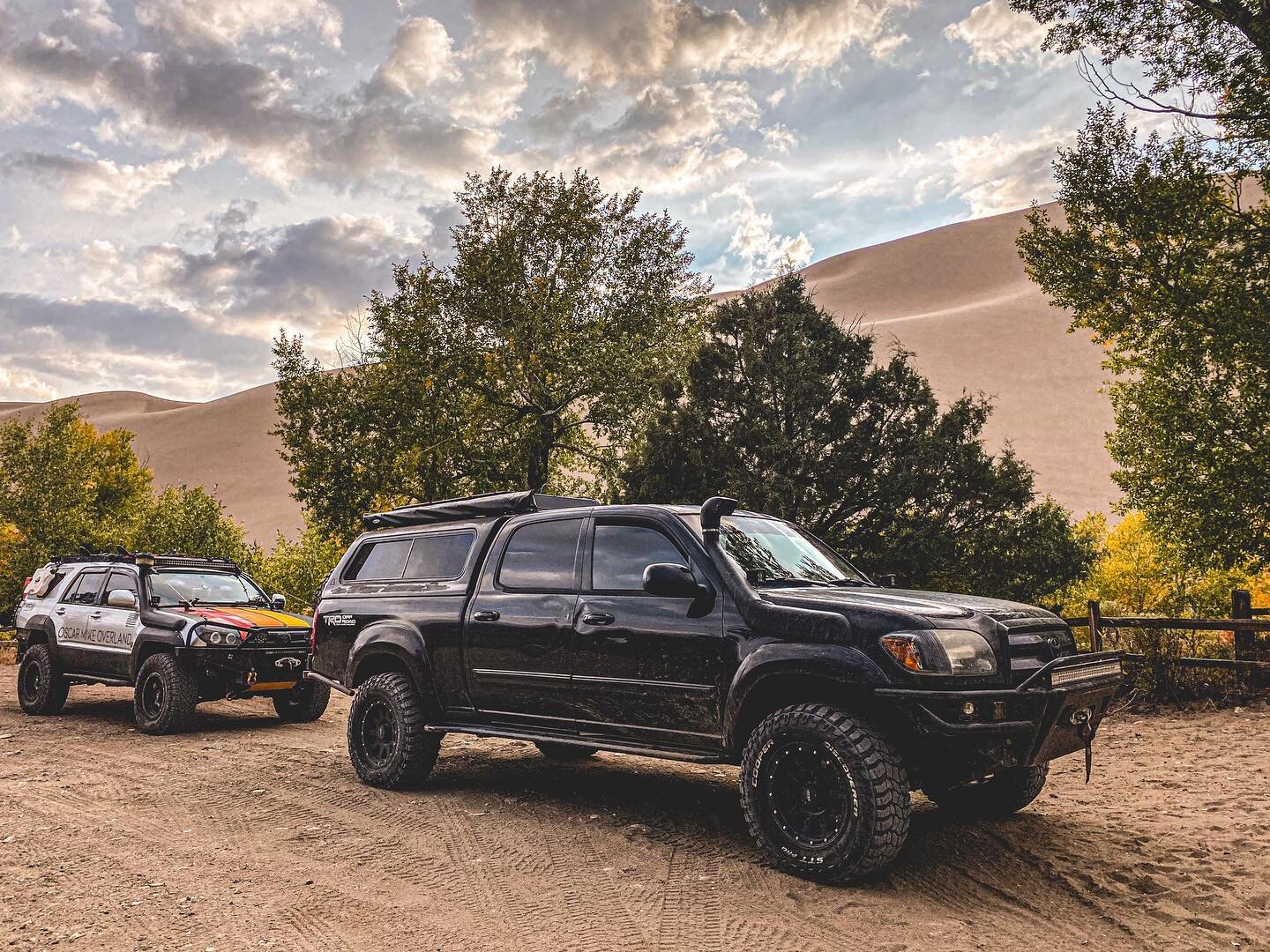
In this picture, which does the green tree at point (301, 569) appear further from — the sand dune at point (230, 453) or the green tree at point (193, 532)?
the sand dune at point (230, 453)

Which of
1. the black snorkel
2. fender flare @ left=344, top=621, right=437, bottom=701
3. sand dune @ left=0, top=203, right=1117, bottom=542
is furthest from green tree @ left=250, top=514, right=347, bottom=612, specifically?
sand dune @ left=0, top=203, right=1117, bottom=542

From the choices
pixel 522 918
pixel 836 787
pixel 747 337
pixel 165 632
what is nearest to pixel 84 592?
pixel 165 632

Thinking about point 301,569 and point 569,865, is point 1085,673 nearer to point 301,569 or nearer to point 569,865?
point 569,865

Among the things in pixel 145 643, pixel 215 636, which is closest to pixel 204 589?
pixel 145 643

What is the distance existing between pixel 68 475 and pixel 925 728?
35.5 m

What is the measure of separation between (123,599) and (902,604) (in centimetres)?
956

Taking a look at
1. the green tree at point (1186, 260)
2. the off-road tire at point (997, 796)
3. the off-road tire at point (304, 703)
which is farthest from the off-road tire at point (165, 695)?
the green tree at point (1186, 260)

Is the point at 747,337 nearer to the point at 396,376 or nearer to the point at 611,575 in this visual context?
the point at 396,376

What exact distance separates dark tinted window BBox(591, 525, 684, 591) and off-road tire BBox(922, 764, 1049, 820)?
2.42 m

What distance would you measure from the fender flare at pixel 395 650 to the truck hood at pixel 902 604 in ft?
9.61

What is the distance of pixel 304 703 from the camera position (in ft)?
36.6

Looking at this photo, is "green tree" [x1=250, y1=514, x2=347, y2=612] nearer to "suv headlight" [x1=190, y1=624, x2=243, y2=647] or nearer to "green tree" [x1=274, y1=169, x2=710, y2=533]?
"green tree" [x1=274, y1=169, x2=710, y2=533]

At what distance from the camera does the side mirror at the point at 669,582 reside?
5348 millimetres

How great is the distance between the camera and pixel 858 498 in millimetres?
18453
